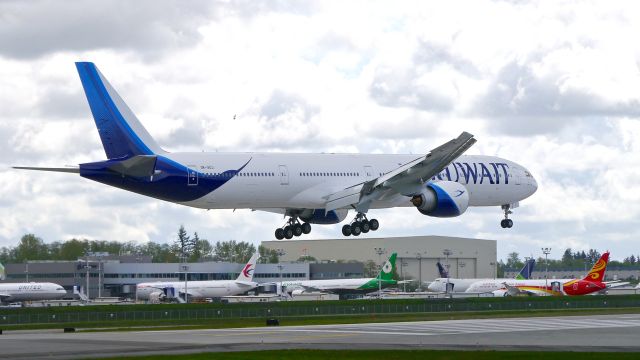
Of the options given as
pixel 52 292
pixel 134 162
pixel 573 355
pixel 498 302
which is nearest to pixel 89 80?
pixel 134 162

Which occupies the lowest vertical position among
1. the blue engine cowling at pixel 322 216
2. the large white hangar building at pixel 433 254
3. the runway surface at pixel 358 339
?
the runway surface at pixel 358 339

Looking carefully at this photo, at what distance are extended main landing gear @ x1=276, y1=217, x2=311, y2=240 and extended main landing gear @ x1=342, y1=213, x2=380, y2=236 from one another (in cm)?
326

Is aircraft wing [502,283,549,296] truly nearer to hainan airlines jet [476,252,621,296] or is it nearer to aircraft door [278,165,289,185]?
hainan airlines jet [476,252,621,296]

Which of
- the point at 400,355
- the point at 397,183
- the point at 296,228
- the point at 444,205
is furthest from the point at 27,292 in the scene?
the point at 400,355

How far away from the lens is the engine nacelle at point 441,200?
75.0 m

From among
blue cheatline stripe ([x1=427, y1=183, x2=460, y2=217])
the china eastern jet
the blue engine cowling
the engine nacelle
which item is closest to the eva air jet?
the china eastern jet

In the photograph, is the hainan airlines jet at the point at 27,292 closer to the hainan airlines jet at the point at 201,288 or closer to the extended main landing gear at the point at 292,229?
the hainan airlines jet at the point at 201,288

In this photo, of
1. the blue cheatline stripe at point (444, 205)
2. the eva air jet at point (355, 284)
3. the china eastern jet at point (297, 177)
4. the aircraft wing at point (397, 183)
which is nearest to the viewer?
the china eastern jet at point (297, 177)

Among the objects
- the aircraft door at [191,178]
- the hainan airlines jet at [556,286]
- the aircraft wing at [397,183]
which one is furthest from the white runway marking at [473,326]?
the hainan airlines jet at [556,286]

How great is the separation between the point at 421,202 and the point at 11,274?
10418cm

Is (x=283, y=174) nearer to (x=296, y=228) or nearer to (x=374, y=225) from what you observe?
(x=296, y=228)

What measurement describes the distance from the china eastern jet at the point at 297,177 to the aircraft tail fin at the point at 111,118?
0.20ft

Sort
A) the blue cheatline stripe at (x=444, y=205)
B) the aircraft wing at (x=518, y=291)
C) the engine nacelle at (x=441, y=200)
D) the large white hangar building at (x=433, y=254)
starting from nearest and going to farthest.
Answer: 1. the blue cheatline stripe at (x=444, y=205)
2. the engine nacelle at (x=441, y=200)
3. the aircraft wing at (x=518, y=291)
4. the large white hangar building at (x=433, y=254)

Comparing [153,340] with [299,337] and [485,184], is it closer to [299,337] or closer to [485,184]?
[299,337]
